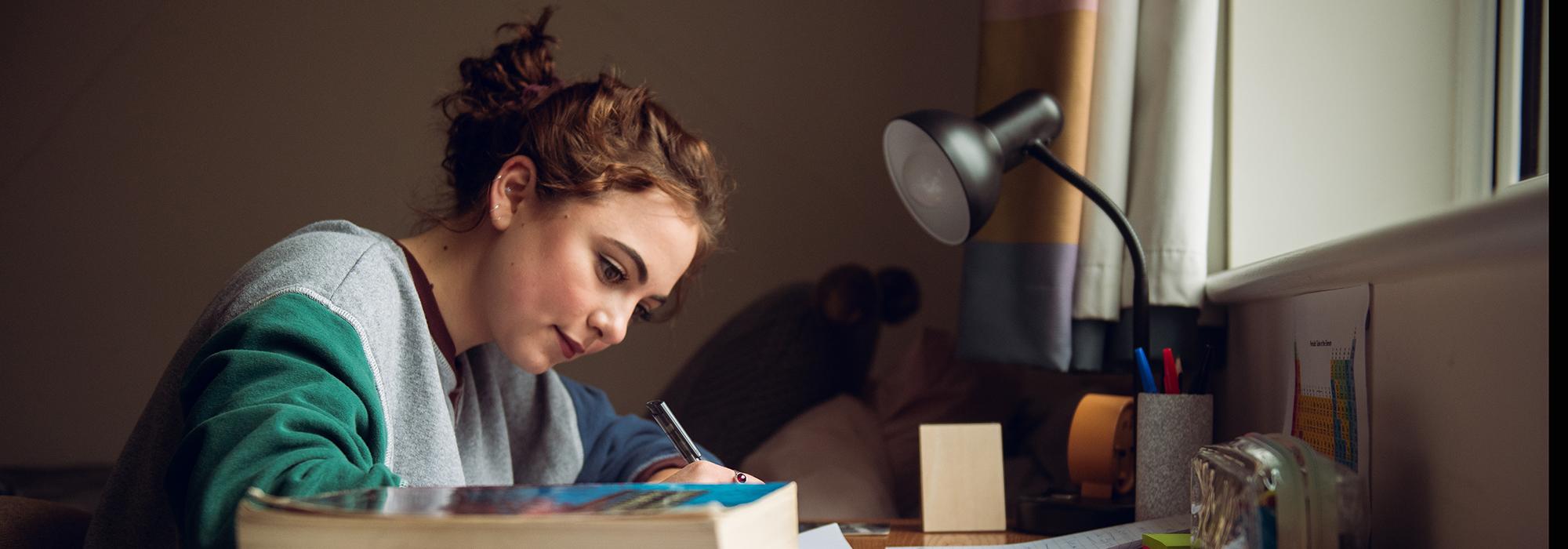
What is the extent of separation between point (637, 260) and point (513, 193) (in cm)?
16

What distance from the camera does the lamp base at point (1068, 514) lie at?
0.91 metres

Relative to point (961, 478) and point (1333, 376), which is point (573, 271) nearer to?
point (961, 478)

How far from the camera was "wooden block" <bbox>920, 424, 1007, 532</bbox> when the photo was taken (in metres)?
0.98

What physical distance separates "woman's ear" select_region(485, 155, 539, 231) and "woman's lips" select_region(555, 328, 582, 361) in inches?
4.8

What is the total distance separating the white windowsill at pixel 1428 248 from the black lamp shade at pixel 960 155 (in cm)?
25

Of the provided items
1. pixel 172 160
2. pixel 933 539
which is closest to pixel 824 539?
pixel 933 539

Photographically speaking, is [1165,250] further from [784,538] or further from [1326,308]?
[784,538]

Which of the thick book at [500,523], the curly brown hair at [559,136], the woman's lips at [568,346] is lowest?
the thick book at [500,523]

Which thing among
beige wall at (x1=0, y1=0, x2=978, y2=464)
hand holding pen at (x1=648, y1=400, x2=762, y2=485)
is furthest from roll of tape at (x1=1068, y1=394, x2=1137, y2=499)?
beige wall at (x1=0, y1=0, x2=978, y2=464)

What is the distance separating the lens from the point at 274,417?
53 cm

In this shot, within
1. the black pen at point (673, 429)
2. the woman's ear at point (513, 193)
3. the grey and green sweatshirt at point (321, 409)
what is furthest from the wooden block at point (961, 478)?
the woman's ear at point (513, 193)

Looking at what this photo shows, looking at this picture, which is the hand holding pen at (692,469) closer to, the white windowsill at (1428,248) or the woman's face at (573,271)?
the woman's face at (573,271)

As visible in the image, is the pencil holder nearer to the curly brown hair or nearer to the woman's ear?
the curly brown hair

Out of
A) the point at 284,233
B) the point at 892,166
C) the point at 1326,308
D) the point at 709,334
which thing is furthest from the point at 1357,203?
the point at 284,233
